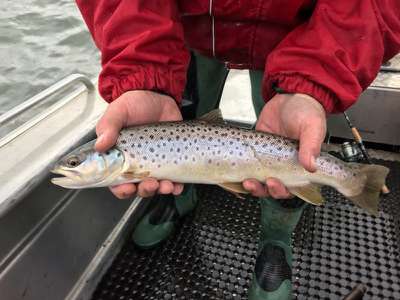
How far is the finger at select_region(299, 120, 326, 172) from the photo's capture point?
5.33 feet

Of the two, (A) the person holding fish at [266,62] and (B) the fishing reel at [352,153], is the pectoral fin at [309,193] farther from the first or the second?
(B) the fishing reel at [352,153]

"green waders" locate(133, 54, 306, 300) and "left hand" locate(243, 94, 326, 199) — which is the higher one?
"left hand" locate(243, 94, 326, 199)

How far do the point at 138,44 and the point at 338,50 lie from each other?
911 millimetres

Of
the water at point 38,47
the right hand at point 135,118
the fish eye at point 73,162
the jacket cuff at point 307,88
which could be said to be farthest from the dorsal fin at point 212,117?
the water at point 38,47

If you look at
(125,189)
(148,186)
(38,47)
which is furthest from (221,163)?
(38,47)

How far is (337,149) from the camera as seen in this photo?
312cm

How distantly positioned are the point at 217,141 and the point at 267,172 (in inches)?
11.0

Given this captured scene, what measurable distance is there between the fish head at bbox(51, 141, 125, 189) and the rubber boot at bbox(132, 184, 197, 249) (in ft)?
2.25

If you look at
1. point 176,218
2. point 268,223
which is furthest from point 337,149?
point 176,218

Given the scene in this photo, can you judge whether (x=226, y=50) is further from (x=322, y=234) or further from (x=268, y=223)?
(x=322, y=234)

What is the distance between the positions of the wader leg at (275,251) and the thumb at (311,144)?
467 millimetres

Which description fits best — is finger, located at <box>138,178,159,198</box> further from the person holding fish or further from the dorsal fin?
the dorsal fin

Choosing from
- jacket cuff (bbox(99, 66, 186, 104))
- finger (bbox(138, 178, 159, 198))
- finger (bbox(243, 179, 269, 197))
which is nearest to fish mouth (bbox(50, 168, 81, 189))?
finger (bbox(138, 178, 159, 198))

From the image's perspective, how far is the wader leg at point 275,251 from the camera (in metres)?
2.04
